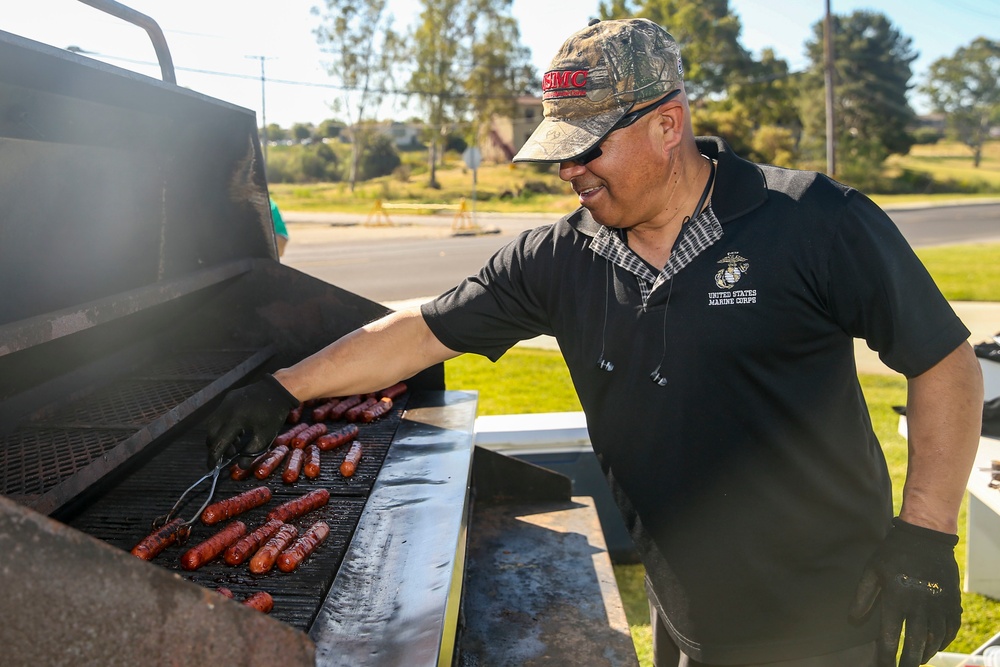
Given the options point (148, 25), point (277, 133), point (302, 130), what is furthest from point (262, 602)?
point (277, 133)

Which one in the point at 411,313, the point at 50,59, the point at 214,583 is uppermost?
the point at 50,59

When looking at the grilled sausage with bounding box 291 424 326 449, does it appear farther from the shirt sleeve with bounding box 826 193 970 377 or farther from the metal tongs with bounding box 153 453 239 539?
the shirt sleeve with bounding box 826 193 970 377

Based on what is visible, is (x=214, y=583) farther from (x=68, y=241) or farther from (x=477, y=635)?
(x=68, y=241)

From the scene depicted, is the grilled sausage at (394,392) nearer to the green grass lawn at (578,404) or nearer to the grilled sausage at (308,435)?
the grilled sausage at (308,435)

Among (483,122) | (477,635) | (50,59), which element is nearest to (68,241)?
(50,59)

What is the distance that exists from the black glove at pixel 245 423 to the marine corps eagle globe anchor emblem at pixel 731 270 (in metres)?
1.50

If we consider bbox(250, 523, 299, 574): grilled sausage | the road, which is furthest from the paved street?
bbox(250, 523, 299, 574): grilled sausage

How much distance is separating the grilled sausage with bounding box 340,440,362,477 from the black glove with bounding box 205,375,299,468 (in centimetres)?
36

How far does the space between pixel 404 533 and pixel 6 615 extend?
125 cm

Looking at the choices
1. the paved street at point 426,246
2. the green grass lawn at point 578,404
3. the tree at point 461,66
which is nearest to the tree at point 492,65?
the tree at point 461,66

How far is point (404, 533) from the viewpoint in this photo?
2.38 meters

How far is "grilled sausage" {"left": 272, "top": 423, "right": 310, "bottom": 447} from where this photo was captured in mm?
3311

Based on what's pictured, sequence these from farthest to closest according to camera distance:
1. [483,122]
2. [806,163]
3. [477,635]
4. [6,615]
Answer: [483,122] → [806,163] → [477,635] → [6,615]

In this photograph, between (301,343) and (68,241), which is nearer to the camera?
(68,241)
